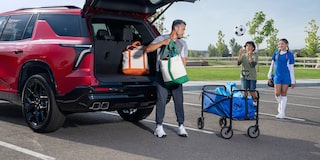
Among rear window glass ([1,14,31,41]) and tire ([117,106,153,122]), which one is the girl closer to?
tire ([117,106,153,122])

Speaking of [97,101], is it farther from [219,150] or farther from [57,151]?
[219,150]

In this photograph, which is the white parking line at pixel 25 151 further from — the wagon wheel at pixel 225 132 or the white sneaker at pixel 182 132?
the wagon wheel at pixel 225 132

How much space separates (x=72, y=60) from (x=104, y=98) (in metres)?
0.66

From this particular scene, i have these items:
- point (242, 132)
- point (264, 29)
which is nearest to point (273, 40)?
point (264, 29)

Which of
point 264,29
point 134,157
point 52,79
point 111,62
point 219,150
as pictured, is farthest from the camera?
point 264,29

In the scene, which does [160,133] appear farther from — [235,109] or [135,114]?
[135,114]

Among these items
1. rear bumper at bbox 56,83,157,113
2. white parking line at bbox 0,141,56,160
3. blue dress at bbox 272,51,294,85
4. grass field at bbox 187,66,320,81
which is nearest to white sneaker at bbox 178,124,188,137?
rear bumper at bbox 56,83,157,113

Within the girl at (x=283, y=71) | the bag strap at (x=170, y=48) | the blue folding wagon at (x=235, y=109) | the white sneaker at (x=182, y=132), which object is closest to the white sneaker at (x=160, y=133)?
the white sneaker at (x=182, y=132)

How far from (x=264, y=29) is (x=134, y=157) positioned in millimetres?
48764

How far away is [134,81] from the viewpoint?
6.12 m

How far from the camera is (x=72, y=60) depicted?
559 cm

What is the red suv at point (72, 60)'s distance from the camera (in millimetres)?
5625

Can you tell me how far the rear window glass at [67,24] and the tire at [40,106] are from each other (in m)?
0.69

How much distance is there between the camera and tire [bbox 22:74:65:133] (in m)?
5.84
